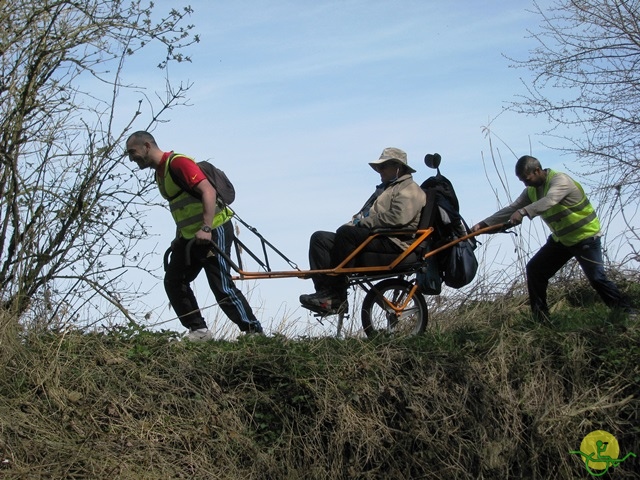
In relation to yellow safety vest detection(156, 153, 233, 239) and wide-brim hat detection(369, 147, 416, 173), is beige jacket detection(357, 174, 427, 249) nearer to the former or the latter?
wide-brim hat detection(369, 147, 416, 173)

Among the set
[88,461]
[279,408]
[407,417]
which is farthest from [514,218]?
[88,461]

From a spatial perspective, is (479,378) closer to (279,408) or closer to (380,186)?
(279,408)

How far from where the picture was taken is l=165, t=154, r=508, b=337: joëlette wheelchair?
8.03 metres

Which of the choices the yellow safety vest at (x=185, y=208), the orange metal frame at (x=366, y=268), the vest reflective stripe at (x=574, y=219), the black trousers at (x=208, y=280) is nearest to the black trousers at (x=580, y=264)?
the vest reflective stripe at (x=574, y=219)

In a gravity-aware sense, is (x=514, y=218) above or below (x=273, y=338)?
above

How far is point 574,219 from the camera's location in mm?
8273

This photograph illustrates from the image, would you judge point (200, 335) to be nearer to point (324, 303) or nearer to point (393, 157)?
point (324, 303)

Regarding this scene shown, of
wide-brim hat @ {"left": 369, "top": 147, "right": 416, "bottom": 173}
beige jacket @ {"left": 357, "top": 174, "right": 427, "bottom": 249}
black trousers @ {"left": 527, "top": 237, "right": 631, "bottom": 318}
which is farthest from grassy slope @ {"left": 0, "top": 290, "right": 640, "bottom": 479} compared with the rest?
wide-brim hat @ {"left": 369, "top": 147, "right": 416, "bottom": 173}

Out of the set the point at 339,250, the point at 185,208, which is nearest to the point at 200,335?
the point at 185,208

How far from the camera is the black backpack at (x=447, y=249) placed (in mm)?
8156

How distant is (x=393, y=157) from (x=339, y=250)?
102 cm

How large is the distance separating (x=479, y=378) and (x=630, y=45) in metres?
6.57

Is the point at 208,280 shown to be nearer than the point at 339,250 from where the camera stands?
Yes

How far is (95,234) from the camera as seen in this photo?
8.91 metres
